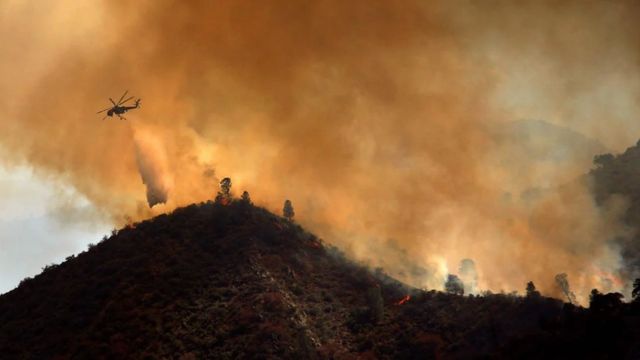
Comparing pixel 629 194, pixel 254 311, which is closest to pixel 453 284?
pixel 254 311

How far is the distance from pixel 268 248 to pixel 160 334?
38.5 metres

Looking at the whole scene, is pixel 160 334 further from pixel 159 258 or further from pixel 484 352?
pixel 484 352

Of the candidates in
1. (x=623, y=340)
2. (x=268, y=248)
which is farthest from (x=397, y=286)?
(x=623, y=340)

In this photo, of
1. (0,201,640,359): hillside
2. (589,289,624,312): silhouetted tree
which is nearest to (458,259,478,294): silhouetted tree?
(0,201,640,359): hillside

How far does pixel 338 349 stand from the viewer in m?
96.9

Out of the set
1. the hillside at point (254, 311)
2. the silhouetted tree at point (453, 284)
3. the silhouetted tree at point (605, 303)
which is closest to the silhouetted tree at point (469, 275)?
the silhouetted tree at point (453, 284)

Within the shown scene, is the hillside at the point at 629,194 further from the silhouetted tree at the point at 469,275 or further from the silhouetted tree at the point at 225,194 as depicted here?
the silhouetted tree at the point at 225,194

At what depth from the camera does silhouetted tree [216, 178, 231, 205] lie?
509 feet

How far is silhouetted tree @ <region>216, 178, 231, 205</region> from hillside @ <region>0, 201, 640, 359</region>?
17488mm

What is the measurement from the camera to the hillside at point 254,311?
87562mm

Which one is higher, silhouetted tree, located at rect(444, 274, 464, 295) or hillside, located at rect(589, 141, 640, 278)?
hillside, located at rect(589, 141, 640, 278)

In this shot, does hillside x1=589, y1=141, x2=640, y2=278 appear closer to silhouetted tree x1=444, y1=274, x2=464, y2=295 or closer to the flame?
silhouetted tree x1=444, y1=274, x2=464, y2=295

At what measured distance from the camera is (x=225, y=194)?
160375 mm

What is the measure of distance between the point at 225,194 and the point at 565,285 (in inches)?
3768
